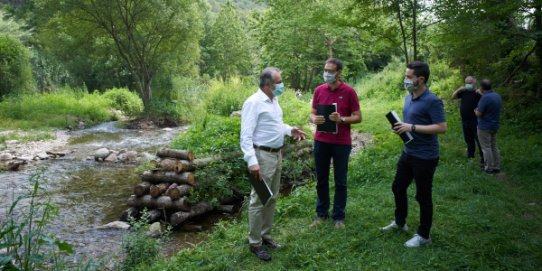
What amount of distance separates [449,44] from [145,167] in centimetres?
753

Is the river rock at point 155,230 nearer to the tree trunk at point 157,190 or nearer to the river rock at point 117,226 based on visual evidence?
the river rock at point 117,226

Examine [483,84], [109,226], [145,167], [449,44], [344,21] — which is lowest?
[109,226]

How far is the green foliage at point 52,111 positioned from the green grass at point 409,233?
15.8 m

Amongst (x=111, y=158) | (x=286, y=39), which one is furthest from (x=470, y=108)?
(x=286, y=39)

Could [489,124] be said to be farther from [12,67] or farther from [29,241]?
[12,67]

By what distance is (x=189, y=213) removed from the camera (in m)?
6.98

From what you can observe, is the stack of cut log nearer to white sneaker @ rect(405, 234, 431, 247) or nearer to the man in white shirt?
the man in white shirt

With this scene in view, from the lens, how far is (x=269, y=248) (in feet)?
15.5

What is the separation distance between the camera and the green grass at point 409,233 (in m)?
4.17

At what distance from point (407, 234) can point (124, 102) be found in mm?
23615

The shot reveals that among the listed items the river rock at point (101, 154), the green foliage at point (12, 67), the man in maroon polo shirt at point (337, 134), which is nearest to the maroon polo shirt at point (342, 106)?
the man in maroon polo shirt at point (337, 134)

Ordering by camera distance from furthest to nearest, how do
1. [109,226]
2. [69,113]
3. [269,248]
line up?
[69,113], [109,226], [269,248]

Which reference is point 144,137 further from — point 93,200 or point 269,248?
point 269,248

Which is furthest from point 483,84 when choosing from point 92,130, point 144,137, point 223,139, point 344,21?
point 92,130
